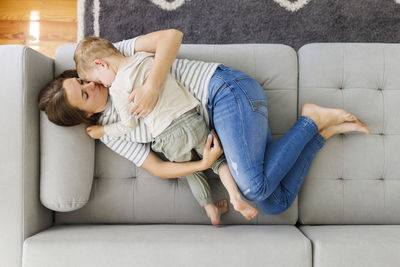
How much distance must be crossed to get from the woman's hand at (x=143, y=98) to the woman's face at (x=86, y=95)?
15 centimetres

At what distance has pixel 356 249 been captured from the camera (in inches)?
42.9

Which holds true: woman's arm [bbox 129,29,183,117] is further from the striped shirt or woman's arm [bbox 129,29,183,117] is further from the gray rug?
the gray rug

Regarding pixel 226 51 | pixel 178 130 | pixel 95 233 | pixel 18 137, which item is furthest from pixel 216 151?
pixel 18 137

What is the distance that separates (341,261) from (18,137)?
1.25 meters

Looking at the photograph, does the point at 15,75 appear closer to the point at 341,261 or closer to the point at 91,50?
the point at 91,50

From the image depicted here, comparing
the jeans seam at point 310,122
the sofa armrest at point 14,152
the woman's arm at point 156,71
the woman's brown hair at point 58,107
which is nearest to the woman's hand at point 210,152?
the woman's arm at point 156,71

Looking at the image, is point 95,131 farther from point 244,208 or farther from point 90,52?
point 244,208

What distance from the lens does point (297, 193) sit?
1.24 metres

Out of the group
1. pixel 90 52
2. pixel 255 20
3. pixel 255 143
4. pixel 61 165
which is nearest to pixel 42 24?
pixel 90 52

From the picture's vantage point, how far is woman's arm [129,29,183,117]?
1088mm

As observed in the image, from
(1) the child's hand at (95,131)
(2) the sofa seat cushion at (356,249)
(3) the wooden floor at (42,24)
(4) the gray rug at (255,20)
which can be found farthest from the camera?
(3) the wooden floor at (42,24)

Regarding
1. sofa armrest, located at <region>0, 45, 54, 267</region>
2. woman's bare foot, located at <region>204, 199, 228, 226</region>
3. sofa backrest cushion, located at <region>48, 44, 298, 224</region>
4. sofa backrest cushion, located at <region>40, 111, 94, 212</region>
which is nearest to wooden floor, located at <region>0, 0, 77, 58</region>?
sofa backrest cushion, located at <region>48, 44, 298, 224</region>

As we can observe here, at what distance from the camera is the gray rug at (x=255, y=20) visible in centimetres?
161

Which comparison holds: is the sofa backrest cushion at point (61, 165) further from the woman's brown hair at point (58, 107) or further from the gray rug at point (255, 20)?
the gray rug at point (255, 20)
